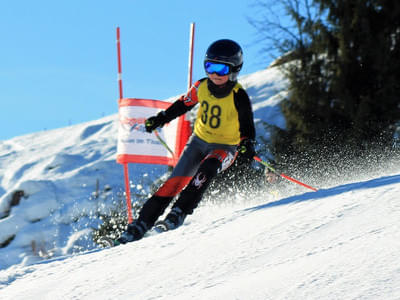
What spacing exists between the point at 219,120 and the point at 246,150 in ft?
1.38

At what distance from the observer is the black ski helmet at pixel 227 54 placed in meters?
4.03

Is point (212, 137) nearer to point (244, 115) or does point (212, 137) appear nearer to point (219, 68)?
point (244, 115)

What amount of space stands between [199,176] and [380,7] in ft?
25.1

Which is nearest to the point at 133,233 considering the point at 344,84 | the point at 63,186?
the point at 344,84

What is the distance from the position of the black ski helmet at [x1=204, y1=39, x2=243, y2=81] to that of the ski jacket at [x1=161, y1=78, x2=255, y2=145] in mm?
167

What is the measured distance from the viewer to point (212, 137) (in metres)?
4.16

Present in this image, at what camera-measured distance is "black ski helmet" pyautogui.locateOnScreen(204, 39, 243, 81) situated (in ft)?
13.2

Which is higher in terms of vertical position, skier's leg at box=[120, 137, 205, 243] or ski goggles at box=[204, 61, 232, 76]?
ski goggles at box=[204, 61, 232, 76]

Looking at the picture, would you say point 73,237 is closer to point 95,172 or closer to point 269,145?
point 95,172

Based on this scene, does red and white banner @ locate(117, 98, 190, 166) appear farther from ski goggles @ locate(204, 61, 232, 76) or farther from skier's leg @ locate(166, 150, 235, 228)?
skier's leg @ locate(166, 150, 235, 228)

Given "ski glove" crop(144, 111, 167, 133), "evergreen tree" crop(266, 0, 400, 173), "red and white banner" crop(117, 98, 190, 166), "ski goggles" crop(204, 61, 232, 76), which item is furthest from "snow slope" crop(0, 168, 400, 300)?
"evergreen tree" crop(266, 0, 400, 173)

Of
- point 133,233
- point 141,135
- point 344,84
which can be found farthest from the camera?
point 344,84

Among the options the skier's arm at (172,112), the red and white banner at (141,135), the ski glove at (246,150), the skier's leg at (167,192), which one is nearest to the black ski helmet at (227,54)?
the skier's arm at (172,112)

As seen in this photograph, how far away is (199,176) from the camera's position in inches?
153
